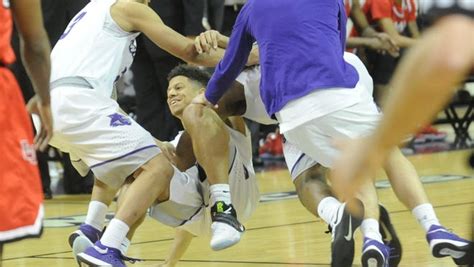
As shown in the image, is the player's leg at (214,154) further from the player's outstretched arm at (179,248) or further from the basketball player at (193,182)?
the player's outstretched arm at (179,248)

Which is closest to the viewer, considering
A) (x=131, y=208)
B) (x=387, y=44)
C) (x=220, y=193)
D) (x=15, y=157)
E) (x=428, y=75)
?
(x=428, y=75)

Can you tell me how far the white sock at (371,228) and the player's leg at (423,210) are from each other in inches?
7.5

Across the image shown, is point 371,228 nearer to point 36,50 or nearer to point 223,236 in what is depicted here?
point 223,236

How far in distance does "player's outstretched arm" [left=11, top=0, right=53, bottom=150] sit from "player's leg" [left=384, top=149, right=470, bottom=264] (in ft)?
5.09

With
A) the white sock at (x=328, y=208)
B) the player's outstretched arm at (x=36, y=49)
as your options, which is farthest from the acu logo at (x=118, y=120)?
the player's outstretched arm at (x=36, y=49)

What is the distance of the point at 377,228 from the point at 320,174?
0.55 metres

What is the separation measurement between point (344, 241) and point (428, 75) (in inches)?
103

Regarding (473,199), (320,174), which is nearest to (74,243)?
(320,174)

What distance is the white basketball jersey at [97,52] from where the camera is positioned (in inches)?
185

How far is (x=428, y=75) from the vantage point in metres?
1.44

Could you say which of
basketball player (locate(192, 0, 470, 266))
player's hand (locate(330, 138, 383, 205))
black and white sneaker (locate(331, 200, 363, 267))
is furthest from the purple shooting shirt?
player's hand (locate(330, 138, 383, 205))

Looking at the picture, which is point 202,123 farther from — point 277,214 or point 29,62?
point 277,214

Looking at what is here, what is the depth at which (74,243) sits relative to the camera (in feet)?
15.2

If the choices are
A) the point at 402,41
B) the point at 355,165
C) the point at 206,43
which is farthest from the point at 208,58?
the point at 402,41
